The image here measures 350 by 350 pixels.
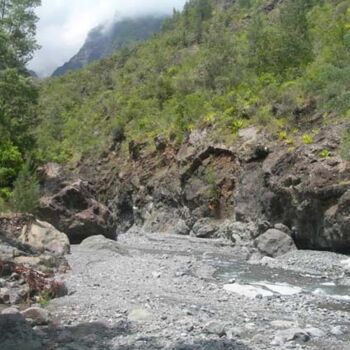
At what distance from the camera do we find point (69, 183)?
3055 cm

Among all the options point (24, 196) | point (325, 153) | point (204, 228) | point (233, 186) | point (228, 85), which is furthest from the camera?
point (228, 85)

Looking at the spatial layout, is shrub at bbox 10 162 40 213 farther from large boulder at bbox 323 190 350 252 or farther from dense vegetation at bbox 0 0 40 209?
large boulder at bbox 323 190 350 252

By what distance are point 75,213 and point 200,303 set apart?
15.6m

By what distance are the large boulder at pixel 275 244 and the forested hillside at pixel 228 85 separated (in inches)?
263

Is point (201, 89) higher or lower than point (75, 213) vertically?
higher

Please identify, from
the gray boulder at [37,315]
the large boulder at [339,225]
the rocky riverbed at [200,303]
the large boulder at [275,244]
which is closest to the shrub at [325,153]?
the large boulder at [339,225]

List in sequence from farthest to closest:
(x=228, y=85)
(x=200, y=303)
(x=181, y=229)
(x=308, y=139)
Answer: (x=228, y=85) < (x=181, y=229) < (x=308, y=139) < (x=200, y=303)

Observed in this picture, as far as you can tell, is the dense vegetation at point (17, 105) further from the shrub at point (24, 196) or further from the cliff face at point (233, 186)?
the cliff face at point (233, 186)

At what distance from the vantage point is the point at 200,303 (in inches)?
573

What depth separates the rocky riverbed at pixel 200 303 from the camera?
11148 mm

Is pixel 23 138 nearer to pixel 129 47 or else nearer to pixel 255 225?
pixel 255 225

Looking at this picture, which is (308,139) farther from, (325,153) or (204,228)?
(204,228)

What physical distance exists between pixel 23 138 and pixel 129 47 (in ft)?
196

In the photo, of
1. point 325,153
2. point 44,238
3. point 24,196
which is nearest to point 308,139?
point 325,153
